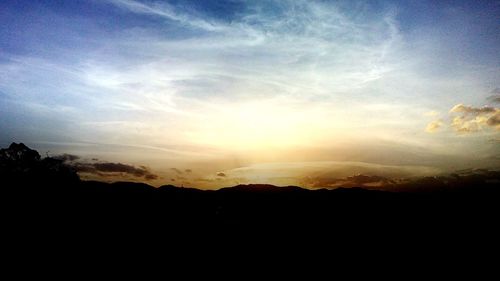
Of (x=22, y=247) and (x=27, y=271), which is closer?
(x=27, y=271)

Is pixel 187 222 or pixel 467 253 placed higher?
pixel 187 222

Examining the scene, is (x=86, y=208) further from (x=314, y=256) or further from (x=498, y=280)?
(x=498, y=280)

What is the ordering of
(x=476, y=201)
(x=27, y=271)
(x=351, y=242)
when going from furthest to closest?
(x=476, y=201) < (x=351, y=242) < (x=27, y=271)

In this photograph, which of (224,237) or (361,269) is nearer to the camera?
(361,269)

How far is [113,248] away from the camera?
44.3 metres

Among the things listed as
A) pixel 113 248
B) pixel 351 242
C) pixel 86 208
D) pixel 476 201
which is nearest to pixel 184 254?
pixel 113 248

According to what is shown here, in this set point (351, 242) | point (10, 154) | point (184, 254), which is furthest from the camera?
point (10, 154)

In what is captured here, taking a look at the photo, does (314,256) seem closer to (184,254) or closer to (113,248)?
(184,254)

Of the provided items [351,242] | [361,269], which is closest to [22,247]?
[361,269]

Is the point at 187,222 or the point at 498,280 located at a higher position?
the point at 187,222

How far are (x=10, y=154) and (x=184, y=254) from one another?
6063cm

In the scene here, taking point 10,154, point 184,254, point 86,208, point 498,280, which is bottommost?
point 498,280

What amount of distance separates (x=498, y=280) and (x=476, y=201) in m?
79.7

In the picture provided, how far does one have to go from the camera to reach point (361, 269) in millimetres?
48906
